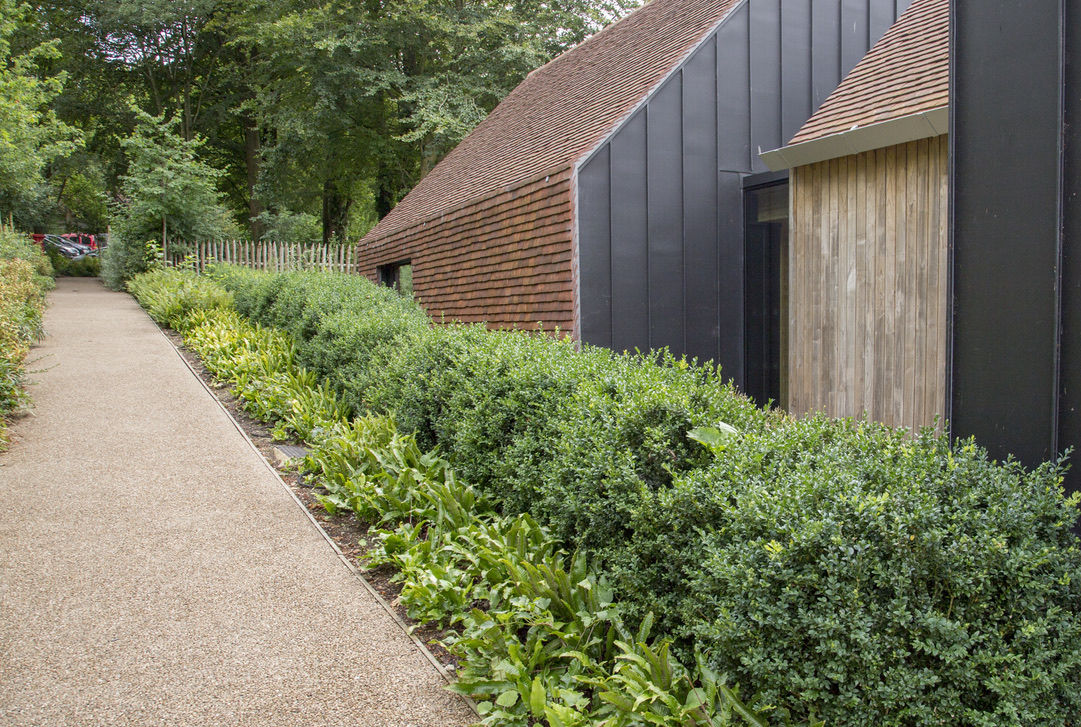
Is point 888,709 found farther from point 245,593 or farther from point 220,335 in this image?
point 220,335

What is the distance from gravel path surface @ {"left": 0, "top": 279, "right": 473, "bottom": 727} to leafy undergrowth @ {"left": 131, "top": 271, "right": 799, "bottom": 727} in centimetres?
25

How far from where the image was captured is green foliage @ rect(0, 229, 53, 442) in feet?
24.7

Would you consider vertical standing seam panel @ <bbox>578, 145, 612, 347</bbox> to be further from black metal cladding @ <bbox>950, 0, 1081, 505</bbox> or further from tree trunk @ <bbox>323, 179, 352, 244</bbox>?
tree trunk @ <bbox>323, 179, 352, 244</bbox>

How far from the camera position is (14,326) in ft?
26.6

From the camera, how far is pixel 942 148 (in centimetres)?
611

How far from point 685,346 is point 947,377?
5340mm

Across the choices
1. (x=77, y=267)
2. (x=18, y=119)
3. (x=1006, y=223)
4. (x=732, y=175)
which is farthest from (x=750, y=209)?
(x=77, y=267)

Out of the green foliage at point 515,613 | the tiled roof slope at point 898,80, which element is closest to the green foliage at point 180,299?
the green foliage at point 515,613

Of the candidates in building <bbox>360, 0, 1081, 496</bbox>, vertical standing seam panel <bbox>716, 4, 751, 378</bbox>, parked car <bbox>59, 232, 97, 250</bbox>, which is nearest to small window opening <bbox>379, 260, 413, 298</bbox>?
building <bbox>360, 0, 1081, 496</bbox>

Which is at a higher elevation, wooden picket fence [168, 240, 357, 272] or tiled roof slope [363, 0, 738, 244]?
tiled roof slope [363, 0, 738, 244]

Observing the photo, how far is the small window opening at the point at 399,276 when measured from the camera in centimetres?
1388

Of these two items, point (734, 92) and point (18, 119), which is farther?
point (18, 119)

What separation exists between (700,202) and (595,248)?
1482 mm

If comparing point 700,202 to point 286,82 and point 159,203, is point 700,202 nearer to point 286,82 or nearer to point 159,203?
Result: point 159,203
